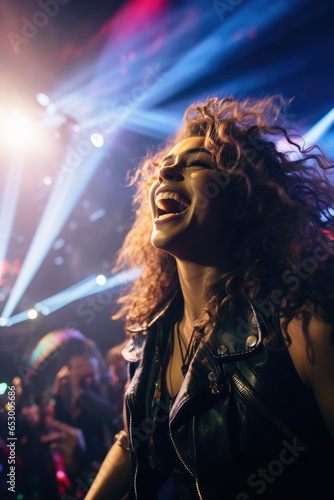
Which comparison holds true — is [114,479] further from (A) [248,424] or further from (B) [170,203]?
(B) [170,203]

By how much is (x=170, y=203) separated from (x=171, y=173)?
0.17m

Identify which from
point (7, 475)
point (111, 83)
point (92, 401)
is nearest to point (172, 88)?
point (111, 83)

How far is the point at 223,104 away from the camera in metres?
2.13

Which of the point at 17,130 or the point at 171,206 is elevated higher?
the point at 17,130

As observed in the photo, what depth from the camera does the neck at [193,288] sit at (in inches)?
68.2

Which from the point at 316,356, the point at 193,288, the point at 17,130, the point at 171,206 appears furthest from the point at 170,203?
the point at 17,130

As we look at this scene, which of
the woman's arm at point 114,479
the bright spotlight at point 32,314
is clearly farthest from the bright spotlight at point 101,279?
the woman's arm at point 114,479

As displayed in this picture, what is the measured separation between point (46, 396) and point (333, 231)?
6.13 metres

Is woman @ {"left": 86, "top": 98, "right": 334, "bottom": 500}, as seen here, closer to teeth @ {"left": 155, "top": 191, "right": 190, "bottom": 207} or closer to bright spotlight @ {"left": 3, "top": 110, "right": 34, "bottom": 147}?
teeth @ {"left": 155, "top": 191, "right": 190, "bottom": 207}

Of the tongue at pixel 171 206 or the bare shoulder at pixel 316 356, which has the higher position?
the tongue at pixel 171 206

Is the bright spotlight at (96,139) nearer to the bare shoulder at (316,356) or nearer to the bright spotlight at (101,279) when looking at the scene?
the bright spotlight at (101,279)

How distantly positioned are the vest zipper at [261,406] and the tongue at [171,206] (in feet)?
2.89

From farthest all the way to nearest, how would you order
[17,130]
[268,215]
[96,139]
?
[96,139]
[17,130]
[268,215]

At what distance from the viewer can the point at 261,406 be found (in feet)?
3.94
